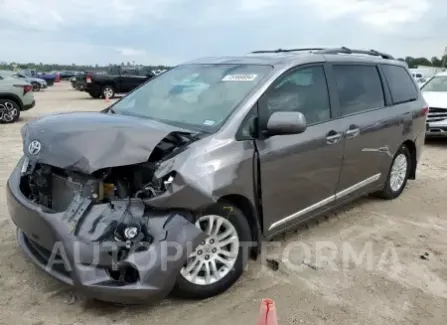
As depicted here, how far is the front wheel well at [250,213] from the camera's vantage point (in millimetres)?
3521

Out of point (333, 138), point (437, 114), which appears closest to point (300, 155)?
point (333, 138)

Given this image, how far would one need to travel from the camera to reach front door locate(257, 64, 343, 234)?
3.78 m

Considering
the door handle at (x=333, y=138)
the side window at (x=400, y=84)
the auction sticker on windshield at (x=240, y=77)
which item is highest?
the auction sticker on windshield at (x=240, y=77)

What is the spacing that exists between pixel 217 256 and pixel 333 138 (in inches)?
65.3

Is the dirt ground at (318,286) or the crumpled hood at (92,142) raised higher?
the crumpled hood at (92,142)

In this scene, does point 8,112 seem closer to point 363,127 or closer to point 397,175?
point 397,175

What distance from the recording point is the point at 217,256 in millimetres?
3449

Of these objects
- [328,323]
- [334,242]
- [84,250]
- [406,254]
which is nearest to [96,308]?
[84,250]

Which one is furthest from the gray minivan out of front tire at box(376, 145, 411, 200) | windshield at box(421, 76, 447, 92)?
windshield at box(421, 76, 447, 92)

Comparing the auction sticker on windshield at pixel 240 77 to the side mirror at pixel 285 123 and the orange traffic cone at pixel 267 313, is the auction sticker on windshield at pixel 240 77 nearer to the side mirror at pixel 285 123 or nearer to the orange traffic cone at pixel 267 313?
the side mirror at pixel 285 123

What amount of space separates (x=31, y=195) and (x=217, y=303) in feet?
5.19

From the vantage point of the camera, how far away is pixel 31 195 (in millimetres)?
3525

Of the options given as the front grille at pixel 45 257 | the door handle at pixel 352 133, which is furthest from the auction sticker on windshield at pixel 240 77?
the front grille at pixel 45 257

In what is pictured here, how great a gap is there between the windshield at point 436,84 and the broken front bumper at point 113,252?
9824 millimetres
